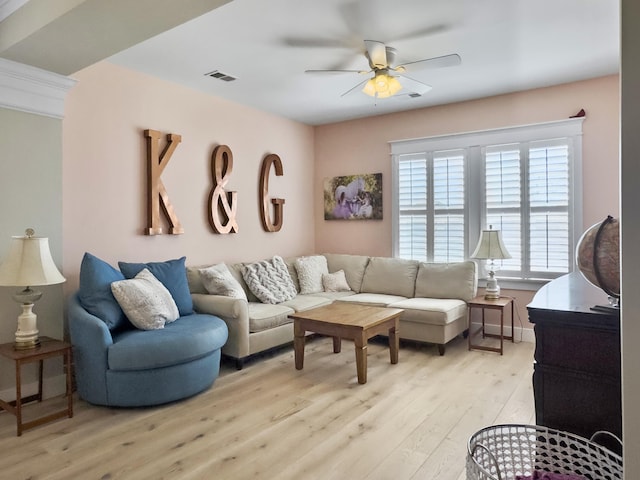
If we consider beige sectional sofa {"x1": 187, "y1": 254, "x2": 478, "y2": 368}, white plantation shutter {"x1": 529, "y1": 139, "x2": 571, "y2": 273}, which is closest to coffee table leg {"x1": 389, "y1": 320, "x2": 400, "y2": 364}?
beige sectional sofa {"x1": 187, "y1": 254, "x2": 478, "y2": 368}

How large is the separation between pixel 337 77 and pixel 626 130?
3551 millimetres

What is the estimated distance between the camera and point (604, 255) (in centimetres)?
125

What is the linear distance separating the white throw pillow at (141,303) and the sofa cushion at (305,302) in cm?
140

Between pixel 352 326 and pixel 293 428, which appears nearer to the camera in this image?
pixel 293 428

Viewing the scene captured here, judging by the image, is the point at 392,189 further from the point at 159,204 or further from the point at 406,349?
the point at 159,204

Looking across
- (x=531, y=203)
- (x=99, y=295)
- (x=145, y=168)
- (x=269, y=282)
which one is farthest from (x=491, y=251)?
(x=99, y=295)

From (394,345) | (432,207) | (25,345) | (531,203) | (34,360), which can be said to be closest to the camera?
(34,360)

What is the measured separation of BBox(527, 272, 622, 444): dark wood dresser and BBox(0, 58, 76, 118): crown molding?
3.44 meters

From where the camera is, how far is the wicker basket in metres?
1.24

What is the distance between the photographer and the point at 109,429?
2.67 metres

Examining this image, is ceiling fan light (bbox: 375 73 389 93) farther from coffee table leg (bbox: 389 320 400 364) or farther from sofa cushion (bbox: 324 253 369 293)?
sofa cushion (bbox: 324 253 369 293)

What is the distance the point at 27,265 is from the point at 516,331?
179 inches

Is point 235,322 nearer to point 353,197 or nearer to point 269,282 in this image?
point 269,282

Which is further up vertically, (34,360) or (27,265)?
(27,265)
